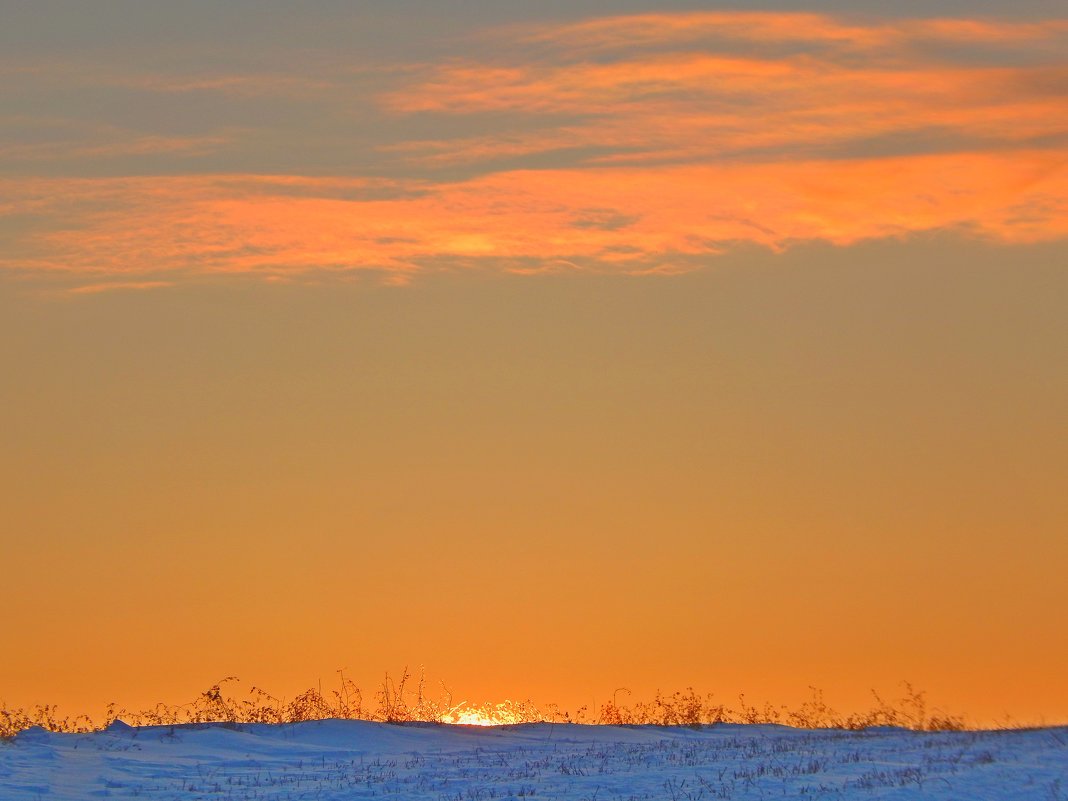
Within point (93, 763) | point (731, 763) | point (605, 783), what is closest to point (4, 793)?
point (93, 763)

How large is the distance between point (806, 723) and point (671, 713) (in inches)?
95.1

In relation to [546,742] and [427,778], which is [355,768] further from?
[546,742]

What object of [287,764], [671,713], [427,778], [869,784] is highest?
[869,784]

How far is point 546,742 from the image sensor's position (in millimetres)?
24750

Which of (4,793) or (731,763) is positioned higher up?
(4,793)

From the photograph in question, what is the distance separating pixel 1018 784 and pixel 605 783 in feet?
15.6

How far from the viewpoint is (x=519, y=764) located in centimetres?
2116

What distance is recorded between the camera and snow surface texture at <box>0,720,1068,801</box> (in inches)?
696

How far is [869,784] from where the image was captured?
56.8 ft

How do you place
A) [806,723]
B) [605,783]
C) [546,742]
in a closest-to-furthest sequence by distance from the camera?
1. [605,783]
2. [546,742]
3. [806,723]

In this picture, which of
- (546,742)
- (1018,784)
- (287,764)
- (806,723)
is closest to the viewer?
(1018,784)

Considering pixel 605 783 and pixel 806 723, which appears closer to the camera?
pixel 605 783

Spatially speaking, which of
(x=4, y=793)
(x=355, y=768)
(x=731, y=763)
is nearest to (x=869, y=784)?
(x=731, y=763)

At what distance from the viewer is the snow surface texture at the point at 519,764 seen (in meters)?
17.7
